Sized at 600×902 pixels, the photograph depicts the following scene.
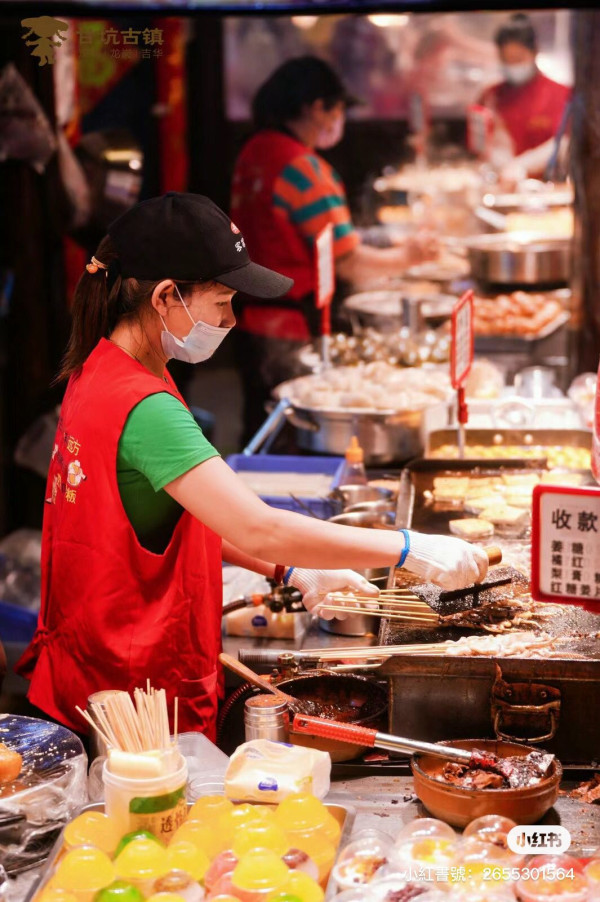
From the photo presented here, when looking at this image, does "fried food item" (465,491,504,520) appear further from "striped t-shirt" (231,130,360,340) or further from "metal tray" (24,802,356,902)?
"striped t-shirt" (231,130,360,340)

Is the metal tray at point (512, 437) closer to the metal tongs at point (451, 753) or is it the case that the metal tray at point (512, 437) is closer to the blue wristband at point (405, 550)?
the blue wristband at point (405, 550)

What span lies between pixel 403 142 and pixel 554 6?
661cm

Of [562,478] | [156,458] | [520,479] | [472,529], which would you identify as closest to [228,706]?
[156,458]

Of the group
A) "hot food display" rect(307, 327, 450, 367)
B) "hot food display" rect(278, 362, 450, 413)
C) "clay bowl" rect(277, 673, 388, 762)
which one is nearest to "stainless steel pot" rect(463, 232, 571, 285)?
"hot food display" rect(307, 327, 450, 367)

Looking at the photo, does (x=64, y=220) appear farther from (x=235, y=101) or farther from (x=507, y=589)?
(x=507, y=589)

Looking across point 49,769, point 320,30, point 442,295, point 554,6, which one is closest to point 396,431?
point 554,6

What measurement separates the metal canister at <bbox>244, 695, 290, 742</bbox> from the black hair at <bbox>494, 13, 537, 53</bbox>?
9.27 meters

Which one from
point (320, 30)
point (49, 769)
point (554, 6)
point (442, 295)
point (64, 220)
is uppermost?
point (320, 30)

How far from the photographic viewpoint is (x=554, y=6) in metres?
4.41

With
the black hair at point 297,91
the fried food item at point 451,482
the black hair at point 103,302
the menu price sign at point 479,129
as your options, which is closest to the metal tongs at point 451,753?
the black hair at point 103,302

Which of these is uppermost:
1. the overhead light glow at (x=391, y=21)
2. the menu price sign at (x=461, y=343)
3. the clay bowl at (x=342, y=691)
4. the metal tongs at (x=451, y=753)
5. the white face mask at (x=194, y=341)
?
the overhead light glow at (x=391, y=21)

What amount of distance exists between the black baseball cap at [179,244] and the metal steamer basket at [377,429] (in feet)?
7.07

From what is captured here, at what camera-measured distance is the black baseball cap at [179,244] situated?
8.62 feet

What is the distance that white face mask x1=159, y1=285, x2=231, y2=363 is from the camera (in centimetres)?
273
